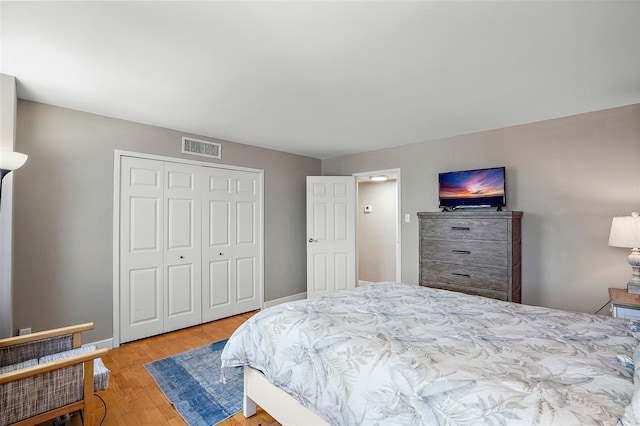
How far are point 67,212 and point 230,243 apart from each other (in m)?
A: 1.77

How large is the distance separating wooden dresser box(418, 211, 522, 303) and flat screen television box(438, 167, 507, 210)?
0.34 metres

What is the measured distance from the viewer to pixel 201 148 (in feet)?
12.4

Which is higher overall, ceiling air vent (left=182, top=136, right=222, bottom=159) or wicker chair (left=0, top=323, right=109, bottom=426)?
ceiling air vent (left=182, top=136, right=222, bottom=159)

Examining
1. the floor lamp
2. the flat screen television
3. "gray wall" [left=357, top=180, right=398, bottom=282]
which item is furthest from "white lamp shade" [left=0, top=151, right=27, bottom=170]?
"gray wall" [left=357, top=180, right=398, bottom=282]

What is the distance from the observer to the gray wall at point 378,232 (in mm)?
5473

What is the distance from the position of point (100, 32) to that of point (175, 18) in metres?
0.50

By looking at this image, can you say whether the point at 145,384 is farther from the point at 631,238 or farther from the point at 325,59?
the point at 631,238

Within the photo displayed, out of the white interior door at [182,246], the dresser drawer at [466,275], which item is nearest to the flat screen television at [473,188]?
the dresser drawer at [466,275]

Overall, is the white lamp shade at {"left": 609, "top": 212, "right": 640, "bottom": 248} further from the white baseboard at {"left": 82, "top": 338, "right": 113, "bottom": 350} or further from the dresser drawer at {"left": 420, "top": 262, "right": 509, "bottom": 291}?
the white baseboard at {"left": 82, "top": 338, "right": 113, "bottom": 350}

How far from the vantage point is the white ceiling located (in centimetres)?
154

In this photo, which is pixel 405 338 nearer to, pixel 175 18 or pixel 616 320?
pixel 616 320

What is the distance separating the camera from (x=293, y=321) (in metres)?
1.71

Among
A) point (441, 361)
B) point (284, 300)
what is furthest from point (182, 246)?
point (441, 361)

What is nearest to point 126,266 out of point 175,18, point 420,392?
point 175,18
